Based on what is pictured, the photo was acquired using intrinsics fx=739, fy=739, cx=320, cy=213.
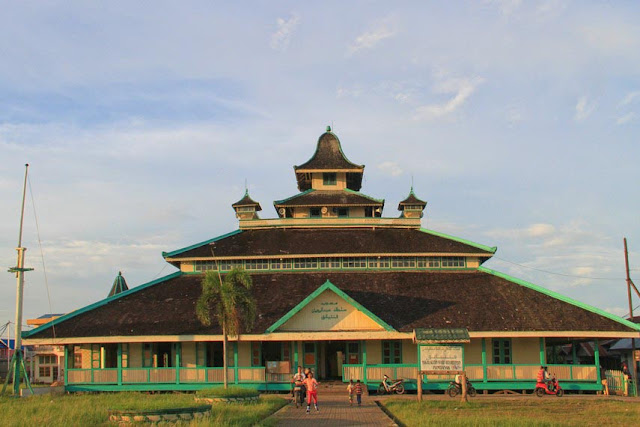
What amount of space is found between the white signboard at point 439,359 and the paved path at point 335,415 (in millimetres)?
2616

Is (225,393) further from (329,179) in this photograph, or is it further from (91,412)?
(329,179)

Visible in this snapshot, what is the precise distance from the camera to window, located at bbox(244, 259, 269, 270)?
1655 inches

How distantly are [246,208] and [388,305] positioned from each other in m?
14.0

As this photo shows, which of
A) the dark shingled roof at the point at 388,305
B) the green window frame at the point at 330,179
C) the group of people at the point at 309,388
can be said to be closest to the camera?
the group of people at the point at 309,388

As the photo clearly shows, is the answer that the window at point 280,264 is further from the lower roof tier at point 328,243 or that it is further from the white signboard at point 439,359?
the white signboard at point 439,359

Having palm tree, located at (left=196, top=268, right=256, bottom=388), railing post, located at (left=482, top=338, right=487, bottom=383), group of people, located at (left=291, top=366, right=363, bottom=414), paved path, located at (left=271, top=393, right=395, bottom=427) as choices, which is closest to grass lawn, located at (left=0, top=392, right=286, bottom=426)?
paved path, located at (left=271, top=393, right=395, bottom=427)

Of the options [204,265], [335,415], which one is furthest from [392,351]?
[335,415]

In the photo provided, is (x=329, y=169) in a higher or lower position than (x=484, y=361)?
higher

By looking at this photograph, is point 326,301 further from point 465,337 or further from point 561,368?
point 561,368

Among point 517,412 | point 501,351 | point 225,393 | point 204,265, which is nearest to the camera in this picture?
point 517,412

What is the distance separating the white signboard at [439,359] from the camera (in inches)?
1136

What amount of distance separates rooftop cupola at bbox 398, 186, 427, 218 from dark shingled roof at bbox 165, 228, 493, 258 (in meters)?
2.84

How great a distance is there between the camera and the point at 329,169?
48969 millimetres

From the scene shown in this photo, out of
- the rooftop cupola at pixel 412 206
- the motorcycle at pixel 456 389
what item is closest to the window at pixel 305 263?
the rooftop cupola at pixel 412 206
